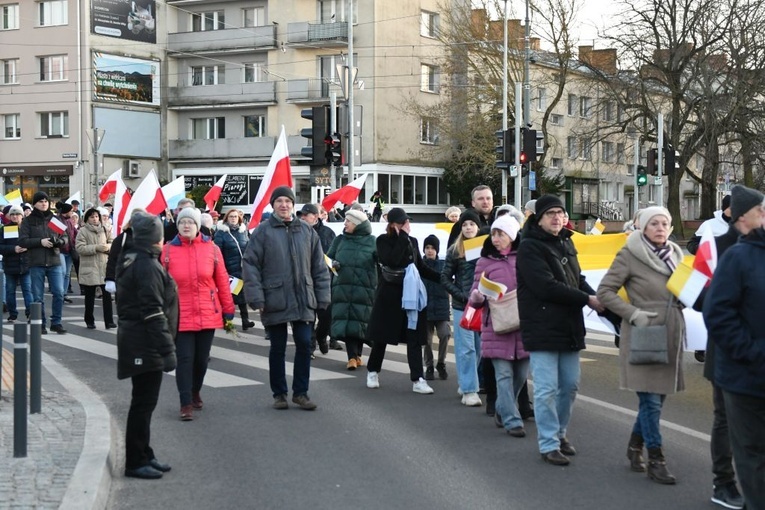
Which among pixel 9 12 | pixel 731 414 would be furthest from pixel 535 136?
pixel 9 12

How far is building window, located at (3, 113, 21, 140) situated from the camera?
56719 mm

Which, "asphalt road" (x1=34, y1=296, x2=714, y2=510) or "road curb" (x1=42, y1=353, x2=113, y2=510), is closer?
"road curb" (x1=42, y1=353, x2=113, y2=510)

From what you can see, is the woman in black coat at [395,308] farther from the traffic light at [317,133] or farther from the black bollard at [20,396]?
the traffic light at [317,133]

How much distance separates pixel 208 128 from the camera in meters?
58.8

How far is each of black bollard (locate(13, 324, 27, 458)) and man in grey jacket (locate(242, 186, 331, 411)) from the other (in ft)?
7.74

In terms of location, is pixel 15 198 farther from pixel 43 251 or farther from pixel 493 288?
pixel 493 288

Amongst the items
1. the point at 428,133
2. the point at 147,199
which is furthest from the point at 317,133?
the point at 428,133

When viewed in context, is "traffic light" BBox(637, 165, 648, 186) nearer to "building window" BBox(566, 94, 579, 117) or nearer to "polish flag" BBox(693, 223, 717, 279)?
"polish flag" BBox(693, 223, 717, 279)

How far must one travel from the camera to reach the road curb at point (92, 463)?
582cm

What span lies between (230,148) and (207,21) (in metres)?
7.66

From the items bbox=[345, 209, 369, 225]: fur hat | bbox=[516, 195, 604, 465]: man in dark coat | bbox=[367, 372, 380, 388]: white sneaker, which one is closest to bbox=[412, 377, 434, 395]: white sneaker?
bbox=[367, 372, 380, 388]: white sneaker

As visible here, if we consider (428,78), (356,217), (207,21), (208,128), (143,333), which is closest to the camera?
(143,333)

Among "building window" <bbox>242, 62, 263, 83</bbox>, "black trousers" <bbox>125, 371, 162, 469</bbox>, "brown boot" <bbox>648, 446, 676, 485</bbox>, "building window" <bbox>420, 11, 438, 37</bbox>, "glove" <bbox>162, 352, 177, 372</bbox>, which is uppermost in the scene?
"building window" <bbox>420, 11, 438, 37</bbox>

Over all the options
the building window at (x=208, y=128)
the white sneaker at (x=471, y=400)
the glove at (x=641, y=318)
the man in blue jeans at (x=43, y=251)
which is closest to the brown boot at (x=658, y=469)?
the glove at (x=641, y=318)
